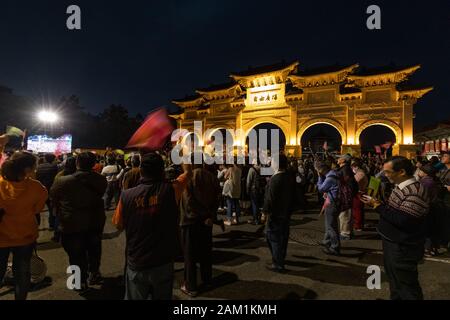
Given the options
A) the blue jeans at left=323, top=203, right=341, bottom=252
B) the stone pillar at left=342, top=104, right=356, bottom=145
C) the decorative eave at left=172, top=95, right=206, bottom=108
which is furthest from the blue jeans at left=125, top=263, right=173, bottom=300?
the decorative eave at left=172, top=95, right=206, bottom=108

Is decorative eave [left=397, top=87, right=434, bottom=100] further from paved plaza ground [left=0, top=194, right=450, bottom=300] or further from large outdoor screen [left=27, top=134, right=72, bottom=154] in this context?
large outdoor screen [left=27, top=134, right=72, bottom=154]

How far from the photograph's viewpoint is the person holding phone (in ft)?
9.89

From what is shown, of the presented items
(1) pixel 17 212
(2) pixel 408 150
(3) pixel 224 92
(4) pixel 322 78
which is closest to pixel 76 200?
(1) pixel 17 212

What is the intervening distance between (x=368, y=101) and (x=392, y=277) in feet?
72.3

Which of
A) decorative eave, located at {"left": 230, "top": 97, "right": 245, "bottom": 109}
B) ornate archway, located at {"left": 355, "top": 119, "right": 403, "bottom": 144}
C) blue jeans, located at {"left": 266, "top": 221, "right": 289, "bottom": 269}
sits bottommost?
blue jeans, located at {"left": 266, "top": 221, "right": 289, "bottom": 269}

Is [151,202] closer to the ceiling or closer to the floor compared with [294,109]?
closer to the floor

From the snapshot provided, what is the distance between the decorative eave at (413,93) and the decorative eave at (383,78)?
117cm

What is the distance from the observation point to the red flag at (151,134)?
3984mm

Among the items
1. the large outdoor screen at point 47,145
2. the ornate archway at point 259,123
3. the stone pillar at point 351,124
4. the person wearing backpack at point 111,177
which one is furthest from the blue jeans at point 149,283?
the ornate archway at point 259,123

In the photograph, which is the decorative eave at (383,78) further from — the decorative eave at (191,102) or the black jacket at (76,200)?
the black jacket at (76,200)

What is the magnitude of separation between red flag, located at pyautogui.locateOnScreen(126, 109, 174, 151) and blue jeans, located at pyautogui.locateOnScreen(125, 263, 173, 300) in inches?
75.2
